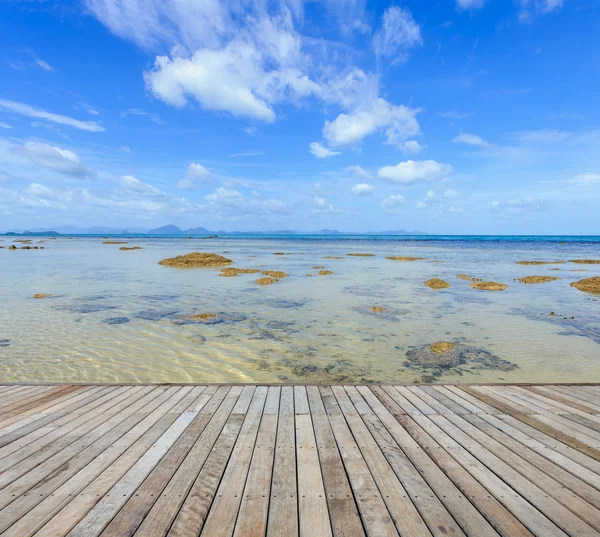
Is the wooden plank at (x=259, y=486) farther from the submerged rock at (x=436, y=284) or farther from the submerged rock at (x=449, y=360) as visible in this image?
the submerged rock at (x=436, y=284)

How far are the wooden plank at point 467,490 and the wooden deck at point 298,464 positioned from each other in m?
0.02

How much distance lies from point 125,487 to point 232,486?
1.22 meters

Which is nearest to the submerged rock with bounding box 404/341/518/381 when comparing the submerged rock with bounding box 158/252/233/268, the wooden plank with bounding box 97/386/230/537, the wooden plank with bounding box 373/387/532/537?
the wooden plank with bounding box 373/387/532/537

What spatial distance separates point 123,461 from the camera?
4348 mm

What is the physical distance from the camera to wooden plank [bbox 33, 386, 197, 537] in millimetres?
3293

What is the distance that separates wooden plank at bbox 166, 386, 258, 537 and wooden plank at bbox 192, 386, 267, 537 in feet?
0.21

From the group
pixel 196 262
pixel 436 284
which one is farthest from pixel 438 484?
pixel 196 262

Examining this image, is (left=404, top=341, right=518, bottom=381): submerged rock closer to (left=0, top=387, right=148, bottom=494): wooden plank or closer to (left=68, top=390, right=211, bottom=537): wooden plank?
(left=68, top=390, right=211, bottom=537): wooden plank

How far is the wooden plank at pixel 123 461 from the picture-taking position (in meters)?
3.29

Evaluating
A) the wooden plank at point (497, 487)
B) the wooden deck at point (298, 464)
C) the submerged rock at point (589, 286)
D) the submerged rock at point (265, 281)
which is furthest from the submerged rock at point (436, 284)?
the wooden plank at point (497, 487)

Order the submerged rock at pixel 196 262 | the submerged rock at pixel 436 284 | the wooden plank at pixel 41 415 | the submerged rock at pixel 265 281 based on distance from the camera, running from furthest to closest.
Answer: the submerged rock at pixel 196 262 < the submerged rock at pixel 265 281 < the submerged rock at pixel 436 284 < the wooden plank at pixel 41 415

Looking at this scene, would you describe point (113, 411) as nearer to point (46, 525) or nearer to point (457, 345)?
point (46, 525)

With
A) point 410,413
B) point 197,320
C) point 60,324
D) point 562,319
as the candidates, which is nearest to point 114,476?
point 410,413

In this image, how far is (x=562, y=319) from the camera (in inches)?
643
